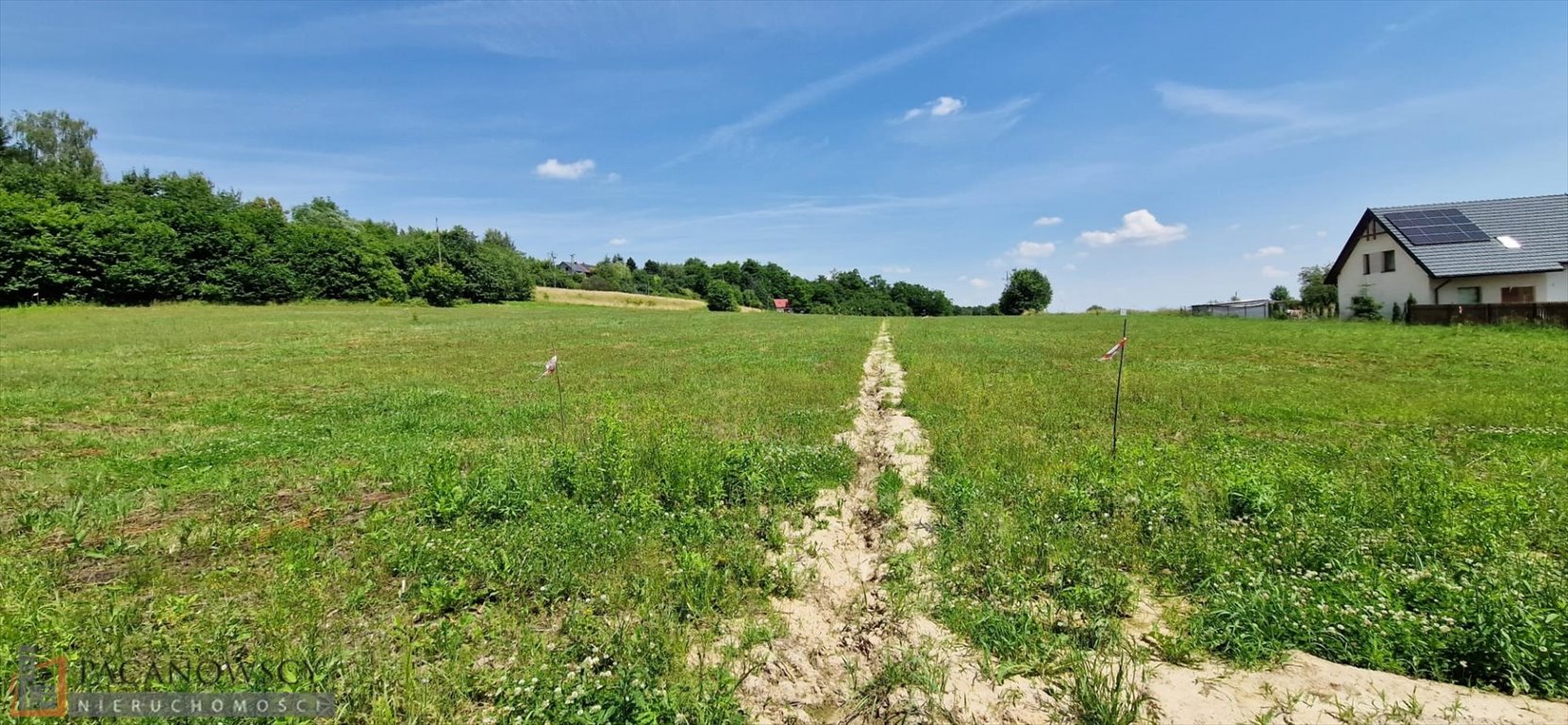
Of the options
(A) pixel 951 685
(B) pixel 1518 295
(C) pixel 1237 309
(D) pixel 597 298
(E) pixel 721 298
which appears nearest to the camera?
(A) pixel 951 685

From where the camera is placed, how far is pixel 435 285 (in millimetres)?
75812

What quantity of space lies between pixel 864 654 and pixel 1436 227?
162ft

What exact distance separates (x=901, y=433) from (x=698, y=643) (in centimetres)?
589

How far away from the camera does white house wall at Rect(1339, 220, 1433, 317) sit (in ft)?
109

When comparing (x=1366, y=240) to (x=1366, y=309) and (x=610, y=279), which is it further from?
(x=610, y=279)

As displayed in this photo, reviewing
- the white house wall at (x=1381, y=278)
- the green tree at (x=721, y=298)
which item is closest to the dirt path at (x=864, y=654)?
the white house wall at (x=1381, y=278)

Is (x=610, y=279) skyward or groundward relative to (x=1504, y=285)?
skyward

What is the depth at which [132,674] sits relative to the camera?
3.09 metres

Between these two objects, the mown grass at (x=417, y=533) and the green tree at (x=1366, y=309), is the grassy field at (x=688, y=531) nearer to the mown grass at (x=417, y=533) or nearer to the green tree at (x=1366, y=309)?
the mown grass at (x=417, y=533)

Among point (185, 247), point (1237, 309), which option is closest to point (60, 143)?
point (185, 247)

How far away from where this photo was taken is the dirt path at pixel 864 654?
310 centimetres

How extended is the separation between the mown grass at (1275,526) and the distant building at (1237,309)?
60.1 meters

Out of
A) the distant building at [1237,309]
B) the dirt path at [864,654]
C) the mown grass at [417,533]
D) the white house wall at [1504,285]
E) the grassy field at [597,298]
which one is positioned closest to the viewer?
the dirt path at [864,654]

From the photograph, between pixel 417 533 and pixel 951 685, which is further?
pixel 417 533
